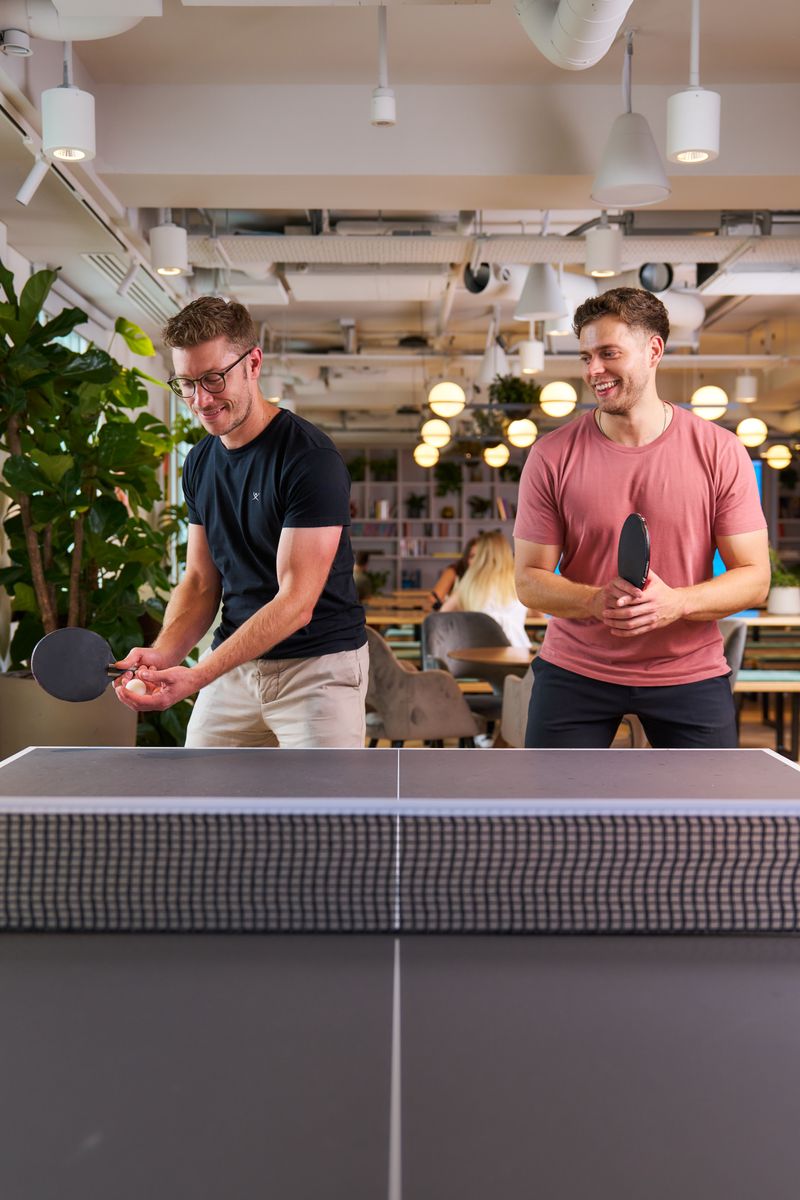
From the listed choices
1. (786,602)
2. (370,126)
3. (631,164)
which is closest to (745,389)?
(786,602)

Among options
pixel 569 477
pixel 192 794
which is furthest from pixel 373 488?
pixel 192 794

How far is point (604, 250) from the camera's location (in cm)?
635

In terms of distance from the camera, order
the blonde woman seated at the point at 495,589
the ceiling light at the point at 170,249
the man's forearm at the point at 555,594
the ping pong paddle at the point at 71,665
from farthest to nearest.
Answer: the blonde woman seated at the point at 495,589
the ceiling light at the point at 170,249
the man's forearm at the point at 555,594
the ping pong paddle at the point at 71,665

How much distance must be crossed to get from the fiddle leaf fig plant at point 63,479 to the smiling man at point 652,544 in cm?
259

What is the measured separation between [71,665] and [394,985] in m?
0.95

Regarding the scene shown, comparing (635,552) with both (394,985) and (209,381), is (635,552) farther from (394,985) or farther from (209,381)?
(394,985)

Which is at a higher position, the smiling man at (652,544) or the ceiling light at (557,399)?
the ceiling light at (557,399)

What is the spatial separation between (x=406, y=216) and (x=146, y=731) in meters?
3.96

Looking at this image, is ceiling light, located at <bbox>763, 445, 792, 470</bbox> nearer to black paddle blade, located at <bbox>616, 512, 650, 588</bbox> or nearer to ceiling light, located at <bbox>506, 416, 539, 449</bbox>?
ceiling light, located at <bbox>506, 416, 539, 449</bbox>

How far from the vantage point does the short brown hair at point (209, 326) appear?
2.35 metres

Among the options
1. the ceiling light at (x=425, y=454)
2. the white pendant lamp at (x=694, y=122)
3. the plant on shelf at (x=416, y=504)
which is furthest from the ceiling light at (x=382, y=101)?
the plant on shelf at (x=416, y=504)

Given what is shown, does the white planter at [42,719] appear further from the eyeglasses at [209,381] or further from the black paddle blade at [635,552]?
the black paddle blade at [635,552]

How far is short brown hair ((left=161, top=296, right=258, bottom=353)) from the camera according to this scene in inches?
92.5

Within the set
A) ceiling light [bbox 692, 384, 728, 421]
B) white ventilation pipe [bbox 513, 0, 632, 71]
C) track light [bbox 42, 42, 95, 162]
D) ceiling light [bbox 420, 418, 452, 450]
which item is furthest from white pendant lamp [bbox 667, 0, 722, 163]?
ceiling light [bbox 420, 418, 452, 450]
